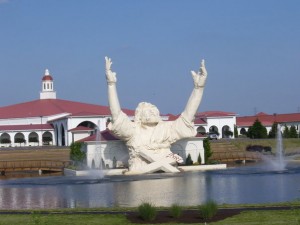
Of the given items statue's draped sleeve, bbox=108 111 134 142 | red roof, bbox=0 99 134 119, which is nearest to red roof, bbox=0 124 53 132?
red roof, bbox=0 99 134 119

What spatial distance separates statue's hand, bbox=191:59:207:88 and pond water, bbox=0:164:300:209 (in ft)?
27.7

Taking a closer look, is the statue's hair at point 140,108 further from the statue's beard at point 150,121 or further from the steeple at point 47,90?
the steeple at point 47,90

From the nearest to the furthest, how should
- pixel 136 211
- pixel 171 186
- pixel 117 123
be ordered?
pixel 136 211 < pixel 171 186 < pixel 117 123

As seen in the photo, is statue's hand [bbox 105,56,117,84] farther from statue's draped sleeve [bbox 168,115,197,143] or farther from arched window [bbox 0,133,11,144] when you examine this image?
arched window [bbox 0,133,11,144]

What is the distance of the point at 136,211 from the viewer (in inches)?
746

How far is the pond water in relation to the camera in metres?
23.3

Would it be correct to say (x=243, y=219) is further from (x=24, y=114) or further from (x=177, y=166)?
(x=24, y=114)

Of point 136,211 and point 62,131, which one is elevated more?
point 62,131

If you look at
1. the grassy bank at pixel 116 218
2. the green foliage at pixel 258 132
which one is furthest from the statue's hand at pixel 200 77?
the green foliage at pixel 258 132

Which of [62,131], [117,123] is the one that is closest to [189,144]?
[117,123]

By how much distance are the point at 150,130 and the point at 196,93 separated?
375 centimetres

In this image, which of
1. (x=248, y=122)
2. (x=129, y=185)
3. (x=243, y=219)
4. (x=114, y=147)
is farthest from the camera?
(x=248, y=122)

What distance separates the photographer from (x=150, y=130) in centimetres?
4353

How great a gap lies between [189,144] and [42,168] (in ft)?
40.4
